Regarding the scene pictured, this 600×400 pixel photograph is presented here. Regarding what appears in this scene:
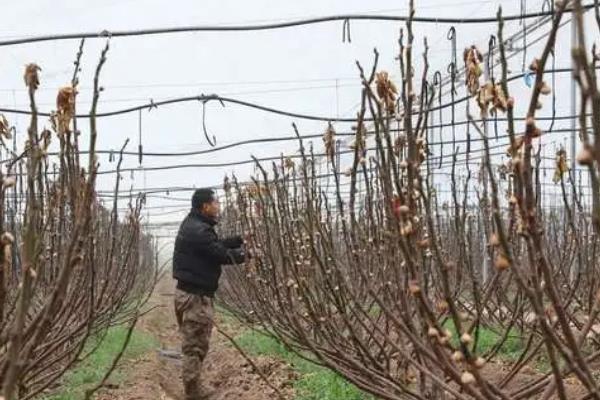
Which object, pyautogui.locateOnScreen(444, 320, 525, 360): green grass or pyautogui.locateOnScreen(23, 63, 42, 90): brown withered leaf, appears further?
pyautogui.locateOnScreen(444, 320, 525, 360): green grass

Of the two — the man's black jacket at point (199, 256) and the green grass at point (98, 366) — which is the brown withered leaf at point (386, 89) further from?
the green grass at point (98, 366)

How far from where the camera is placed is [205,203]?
27.6 feet

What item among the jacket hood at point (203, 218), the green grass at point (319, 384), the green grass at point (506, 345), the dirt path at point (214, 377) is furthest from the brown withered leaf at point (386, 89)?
the green grass at point (506, 345)

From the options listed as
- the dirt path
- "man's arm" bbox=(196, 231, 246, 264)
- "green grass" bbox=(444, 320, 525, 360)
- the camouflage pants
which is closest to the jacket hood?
"man's arm" bbox=(196, 231, 246, 264)

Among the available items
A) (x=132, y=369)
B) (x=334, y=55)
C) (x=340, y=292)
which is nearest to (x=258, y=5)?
(x=334, y=55)

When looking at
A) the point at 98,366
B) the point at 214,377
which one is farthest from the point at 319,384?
the point at 98,366

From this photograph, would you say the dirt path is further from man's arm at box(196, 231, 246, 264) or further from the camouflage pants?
man's arm at box(196, 231, 246, 264)

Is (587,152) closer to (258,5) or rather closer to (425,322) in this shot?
(425,322)

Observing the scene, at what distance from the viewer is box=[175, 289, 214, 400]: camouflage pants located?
8.12 m

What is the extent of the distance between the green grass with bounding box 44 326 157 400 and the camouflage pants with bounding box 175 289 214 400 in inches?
33.5

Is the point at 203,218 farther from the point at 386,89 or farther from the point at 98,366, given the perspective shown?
the point at 386,89

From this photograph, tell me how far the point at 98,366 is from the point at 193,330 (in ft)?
7.20

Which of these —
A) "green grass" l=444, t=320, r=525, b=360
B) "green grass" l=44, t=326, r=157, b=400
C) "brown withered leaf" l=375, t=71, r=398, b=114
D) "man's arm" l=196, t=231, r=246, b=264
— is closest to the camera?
"brown withered leaf" l=375, t=71, r=398, b=114

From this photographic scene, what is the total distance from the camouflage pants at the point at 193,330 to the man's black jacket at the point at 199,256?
0.29 feet
